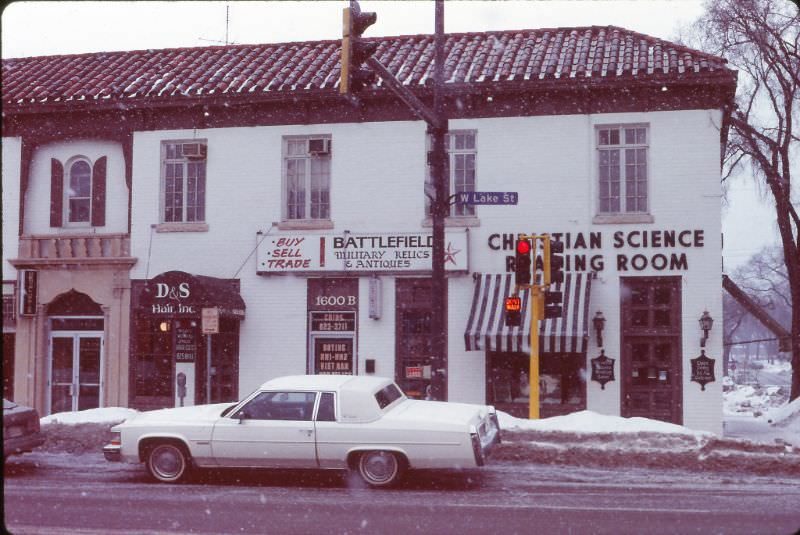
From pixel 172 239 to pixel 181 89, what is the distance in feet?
11.5

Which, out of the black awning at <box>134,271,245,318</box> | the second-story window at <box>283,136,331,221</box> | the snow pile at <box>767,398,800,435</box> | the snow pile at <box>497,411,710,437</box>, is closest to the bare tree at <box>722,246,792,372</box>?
the snow pile at <box>767,398,800,435</box>

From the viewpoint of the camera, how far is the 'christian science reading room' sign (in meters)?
20.2

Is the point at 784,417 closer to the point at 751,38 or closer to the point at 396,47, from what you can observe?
the point at 751,38

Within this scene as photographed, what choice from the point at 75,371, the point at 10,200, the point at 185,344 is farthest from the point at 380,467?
the point at 10,200

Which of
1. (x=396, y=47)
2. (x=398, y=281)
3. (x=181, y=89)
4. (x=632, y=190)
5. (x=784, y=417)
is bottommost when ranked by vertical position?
(x=784, y=417)

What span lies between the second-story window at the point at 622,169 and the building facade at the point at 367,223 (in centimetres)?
4

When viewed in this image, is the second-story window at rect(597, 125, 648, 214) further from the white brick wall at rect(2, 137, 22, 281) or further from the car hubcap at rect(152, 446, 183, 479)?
the white brick wall at rect(2, 137, 22, 281)

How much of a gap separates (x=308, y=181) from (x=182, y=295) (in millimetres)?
3967

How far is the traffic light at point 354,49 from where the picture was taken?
11750 mm

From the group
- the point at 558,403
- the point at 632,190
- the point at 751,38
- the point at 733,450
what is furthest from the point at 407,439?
the point at 751,38

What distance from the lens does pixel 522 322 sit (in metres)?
19.3

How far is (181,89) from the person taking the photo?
854 inches

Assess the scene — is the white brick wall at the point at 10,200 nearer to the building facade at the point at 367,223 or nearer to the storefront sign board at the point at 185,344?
the building facade at the point at 367,223

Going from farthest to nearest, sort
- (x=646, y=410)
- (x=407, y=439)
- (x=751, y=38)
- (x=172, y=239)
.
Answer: (x=751, y=38)
(x=172, y=239)
(x=646, y=410)
(x=407, y=439)
